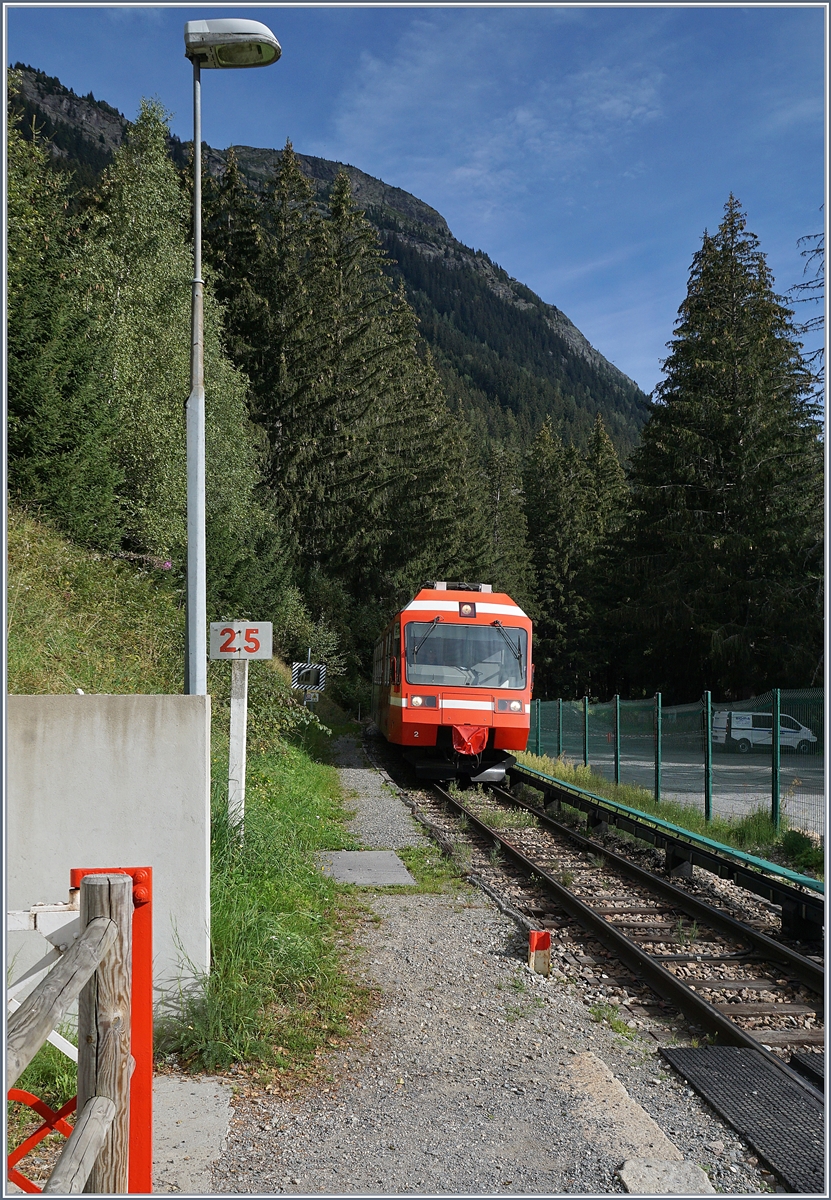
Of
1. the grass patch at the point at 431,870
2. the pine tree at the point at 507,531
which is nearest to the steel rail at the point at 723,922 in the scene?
the grass patch at the point at 431,870

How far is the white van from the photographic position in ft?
37.6

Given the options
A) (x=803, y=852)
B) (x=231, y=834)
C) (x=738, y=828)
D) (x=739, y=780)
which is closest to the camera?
(x=231, y=834)

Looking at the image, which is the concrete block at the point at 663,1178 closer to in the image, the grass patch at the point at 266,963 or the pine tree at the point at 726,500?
the grass patch at the point at 266,963

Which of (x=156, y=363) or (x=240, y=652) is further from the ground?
(x=156, y=363)

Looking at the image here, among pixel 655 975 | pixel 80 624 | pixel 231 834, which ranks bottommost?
pixel 655 975

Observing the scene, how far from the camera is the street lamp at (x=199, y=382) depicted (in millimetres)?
6379

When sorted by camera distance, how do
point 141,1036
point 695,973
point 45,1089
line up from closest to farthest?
1. point 141,1036
2. point 45,1089
3. point 695,973

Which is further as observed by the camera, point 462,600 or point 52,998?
point 462,600

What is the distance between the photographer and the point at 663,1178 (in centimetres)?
358

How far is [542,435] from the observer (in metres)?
70.9

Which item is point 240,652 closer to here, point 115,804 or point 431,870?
point 115,804

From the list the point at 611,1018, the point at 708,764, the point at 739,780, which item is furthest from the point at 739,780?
the point at 611,1018

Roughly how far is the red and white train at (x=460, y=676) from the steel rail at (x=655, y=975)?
5.54m

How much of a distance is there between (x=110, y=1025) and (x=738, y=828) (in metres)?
10.3
